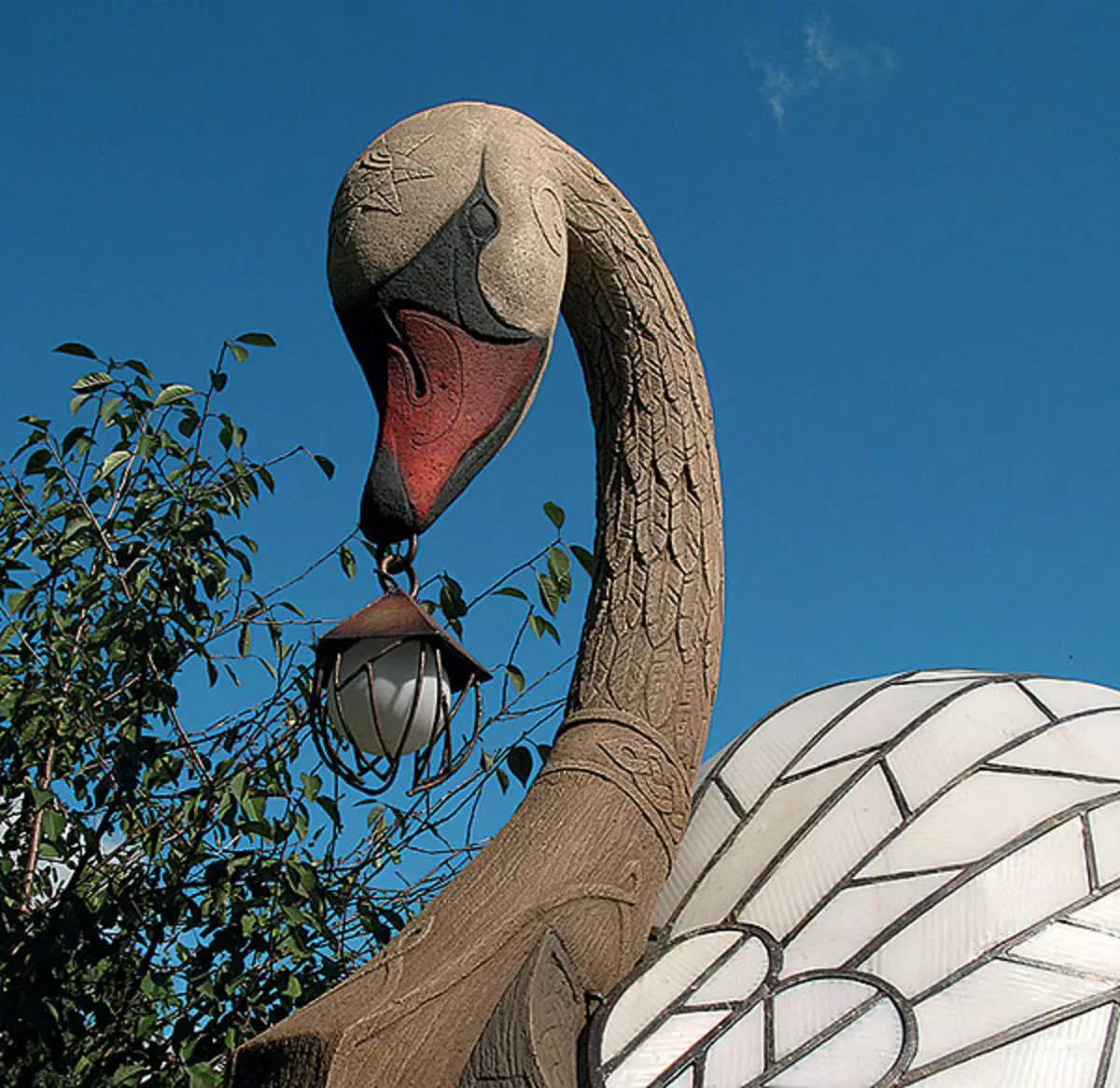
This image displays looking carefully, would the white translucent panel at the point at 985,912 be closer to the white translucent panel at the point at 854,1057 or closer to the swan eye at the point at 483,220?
the white translucent panel at the point at 854,1057

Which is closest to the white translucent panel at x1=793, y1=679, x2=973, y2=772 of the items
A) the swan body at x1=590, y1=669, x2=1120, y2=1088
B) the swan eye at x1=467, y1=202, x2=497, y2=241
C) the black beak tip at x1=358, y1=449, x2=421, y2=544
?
the swan body at x1=590, y1=669, x2=1120, y2=1088

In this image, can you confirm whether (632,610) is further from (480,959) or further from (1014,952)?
(1014,952)

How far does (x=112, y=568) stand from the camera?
3.53m

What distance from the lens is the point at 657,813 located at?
221 centimetres

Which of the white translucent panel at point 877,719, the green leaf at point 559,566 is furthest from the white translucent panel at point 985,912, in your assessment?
the green leaf at point 559,566

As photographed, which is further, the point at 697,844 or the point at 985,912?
the point at 697,844

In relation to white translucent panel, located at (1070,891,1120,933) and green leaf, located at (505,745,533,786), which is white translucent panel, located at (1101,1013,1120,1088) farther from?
green leaf, located at (505,745,533,786)

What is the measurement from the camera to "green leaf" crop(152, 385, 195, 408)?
3.45 meters

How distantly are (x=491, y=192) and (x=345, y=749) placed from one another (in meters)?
0.94

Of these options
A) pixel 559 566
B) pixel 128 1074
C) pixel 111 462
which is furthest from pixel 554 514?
pixel 128 1074

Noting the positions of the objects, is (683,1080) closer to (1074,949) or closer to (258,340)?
(1074,949)

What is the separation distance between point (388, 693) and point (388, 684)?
0.01 m

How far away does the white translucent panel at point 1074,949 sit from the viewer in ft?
5.89

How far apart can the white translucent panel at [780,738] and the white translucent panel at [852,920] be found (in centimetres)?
35
